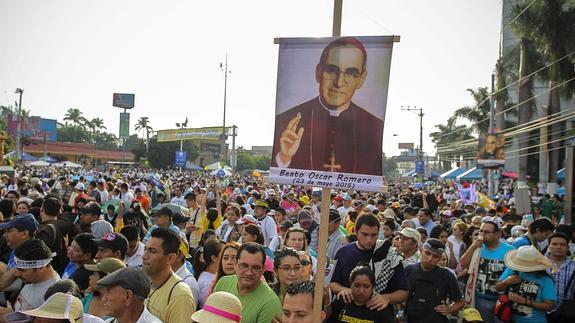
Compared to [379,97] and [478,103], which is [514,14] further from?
[379,97]

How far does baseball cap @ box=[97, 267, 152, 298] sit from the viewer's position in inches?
138

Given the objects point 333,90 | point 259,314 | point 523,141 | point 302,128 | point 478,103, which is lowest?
point 259,314

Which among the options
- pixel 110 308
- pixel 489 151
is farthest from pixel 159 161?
pixel 110 308

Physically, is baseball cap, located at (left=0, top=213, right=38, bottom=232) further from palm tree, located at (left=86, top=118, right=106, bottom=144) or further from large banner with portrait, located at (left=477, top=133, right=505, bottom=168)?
palm tree, located at (left=86, top=118, right=106, bottom=144)

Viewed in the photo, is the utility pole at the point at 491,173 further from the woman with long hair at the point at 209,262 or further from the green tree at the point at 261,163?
the green tree at the point at 261,163

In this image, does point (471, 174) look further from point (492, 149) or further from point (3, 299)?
point (3, 299)

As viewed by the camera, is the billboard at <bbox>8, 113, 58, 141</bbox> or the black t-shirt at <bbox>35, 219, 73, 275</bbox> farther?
the billboard at <bbox>8, 113, 58, 141</bbox>

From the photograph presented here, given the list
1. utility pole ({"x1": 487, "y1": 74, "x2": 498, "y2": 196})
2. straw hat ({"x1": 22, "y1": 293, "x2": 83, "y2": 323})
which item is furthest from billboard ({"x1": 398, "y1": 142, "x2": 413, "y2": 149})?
straw hat ({"x1": 22, "y1": 293, "x2": 83, "y2": 323})

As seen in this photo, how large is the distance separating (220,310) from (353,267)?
1809 millimetres

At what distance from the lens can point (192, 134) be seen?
54.7 meters

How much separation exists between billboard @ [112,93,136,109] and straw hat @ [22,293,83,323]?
75.7 metres

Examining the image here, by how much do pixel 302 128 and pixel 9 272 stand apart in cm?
324

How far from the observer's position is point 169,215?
8000 millimetres

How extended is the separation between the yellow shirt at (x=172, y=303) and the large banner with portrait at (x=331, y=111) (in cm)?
109
